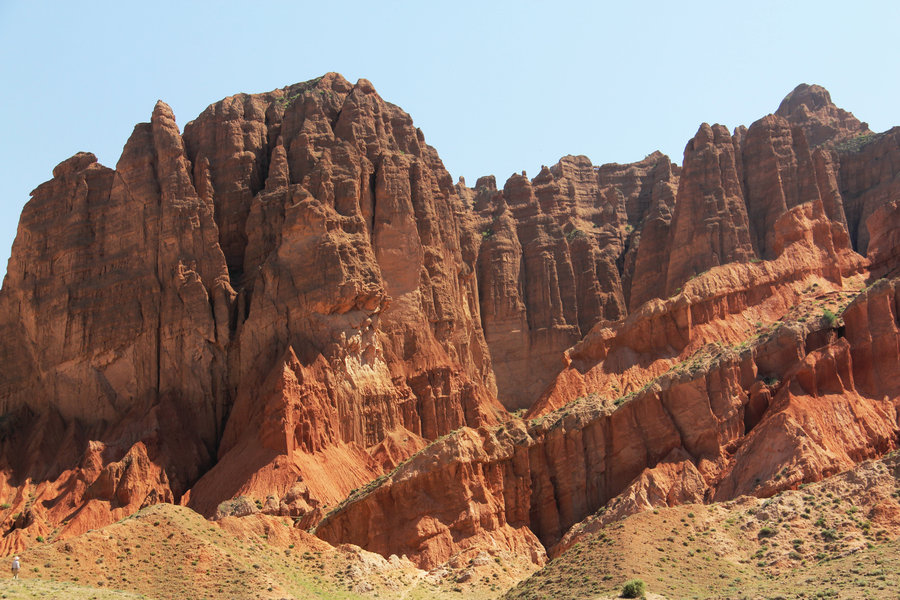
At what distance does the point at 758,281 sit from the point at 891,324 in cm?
1587

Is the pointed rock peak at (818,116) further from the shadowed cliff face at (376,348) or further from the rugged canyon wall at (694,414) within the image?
the rugged canyon wall at (694,414)

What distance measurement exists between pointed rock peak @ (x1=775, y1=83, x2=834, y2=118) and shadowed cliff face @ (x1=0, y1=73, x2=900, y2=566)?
25.6 metres

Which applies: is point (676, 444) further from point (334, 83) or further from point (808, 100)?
point (808, 100)

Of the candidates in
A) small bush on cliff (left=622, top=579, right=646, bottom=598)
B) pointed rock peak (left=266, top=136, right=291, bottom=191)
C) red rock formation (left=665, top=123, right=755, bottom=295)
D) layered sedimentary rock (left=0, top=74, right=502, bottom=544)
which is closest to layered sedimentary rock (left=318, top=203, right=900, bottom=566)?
layered sedimentary rock (left=0, top=74, right=502, bottom=544)

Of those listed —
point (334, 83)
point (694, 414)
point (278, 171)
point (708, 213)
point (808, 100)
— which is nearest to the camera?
point (694, 414)

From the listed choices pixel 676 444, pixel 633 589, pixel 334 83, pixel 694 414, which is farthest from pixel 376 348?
pixel 633 589

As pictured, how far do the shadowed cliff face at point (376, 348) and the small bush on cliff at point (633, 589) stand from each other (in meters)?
14.8

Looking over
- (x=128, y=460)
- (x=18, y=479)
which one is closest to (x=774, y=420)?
(x=128, y=460)

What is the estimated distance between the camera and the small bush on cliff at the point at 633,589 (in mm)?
50281

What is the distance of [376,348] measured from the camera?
85.0m

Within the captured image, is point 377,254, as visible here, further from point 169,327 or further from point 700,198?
point 700,198

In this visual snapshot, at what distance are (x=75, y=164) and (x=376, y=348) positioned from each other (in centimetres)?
2294

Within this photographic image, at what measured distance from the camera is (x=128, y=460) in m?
77.7

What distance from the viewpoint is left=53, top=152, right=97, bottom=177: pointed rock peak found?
90.2 m
